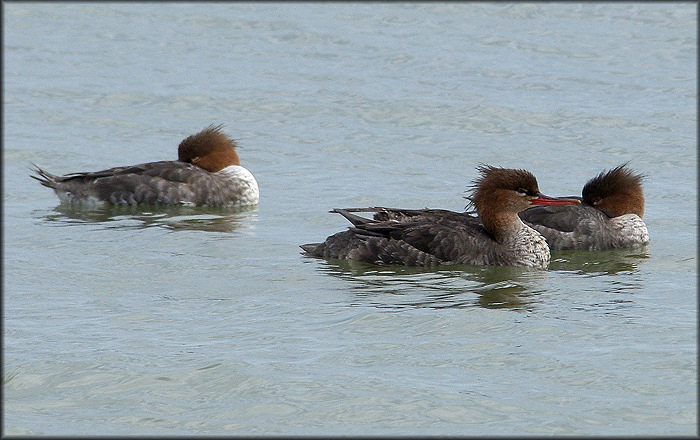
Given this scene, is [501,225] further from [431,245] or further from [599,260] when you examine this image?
[599,260]

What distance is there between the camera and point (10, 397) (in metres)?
8.51

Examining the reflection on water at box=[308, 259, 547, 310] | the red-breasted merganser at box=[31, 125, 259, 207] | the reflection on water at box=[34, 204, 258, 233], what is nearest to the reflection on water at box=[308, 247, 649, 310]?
the reflection on water at box=[308, 259, 547, 310]

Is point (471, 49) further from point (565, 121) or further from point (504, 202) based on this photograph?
point (504, 202)

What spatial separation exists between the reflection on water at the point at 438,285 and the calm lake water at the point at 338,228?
0.04m

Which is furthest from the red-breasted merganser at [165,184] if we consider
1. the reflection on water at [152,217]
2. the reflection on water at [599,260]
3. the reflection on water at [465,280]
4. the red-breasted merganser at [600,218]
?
the reflection on water at [599,260]

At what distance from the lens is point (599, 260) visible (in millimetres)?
12898

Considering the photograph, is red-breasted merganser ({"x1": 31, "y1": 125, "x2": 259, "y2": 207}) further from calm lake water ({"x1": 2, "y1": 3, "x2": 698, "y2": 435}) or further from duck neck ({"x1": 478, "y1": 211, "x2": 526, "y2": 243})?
duck neck ({"x1": 478, "y1": 211, "x2": 526, "y2": 243})

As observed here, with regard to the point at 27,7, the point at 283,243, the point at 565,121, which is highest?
the point at 27,7

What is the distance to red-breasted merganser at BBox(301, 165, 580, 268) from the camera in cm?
1226

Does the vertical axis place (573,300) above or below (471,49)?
below

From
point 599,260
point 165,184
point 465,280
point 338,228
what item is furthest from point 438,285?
point 165,184

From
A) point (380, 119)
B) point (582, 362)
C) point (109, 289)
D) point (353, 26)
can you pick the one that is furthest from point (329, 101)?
point (582, 362)

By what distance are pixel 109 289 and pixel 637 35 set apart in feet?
53.1

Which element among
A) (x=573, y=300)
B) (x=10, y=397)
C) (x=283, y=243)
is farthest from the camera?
(x=283, y=243)
